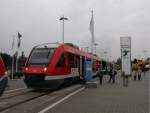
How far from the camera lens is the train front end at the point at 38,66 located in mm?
23125

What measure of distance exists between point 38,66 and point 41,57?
0.88 m

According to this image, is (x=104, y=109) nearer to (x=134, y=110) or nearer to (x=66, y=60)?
(x=134, y=110)

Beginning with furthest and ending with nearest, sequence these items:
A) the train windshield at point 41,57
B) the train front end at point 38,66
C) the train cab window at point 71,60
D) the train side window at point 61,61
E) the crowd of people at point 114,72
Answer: the crowd of people at point 114,72 → the train cab window at point 71,60 → the train side window at point 61,61 → the train windshield at point 41,57 → the train front end at point 38,66

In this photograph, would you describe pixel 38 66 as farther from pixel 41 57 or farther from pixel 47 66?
pixel 41 57

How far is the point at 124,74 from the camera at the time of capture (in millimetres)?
28922

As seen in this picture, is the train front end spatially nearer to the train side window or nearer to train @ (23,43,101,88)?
train @ (23,43,101,88)

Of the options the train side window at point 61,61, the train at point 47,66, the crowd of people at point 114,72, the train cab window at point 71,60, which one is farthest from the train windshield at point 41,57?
the crowd of people at point 114,72

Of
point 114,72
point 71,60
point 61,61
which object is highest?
point 71,60

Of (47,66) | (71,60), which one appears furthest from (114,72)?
(47,66)

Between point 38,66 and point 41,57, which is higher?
point 41,57

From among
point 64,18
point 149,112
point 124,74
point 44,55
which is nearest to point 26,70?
point 44,55

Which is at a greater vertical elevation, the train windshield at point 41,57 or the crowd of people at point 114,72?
the train windshield at point 41,57

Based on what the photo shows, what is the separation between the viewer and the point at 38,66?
23.5m

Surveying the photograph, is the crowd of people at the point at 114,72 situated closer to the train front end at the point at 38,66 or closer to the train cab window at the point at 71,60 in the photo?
the train cab window at the point at 71,60
